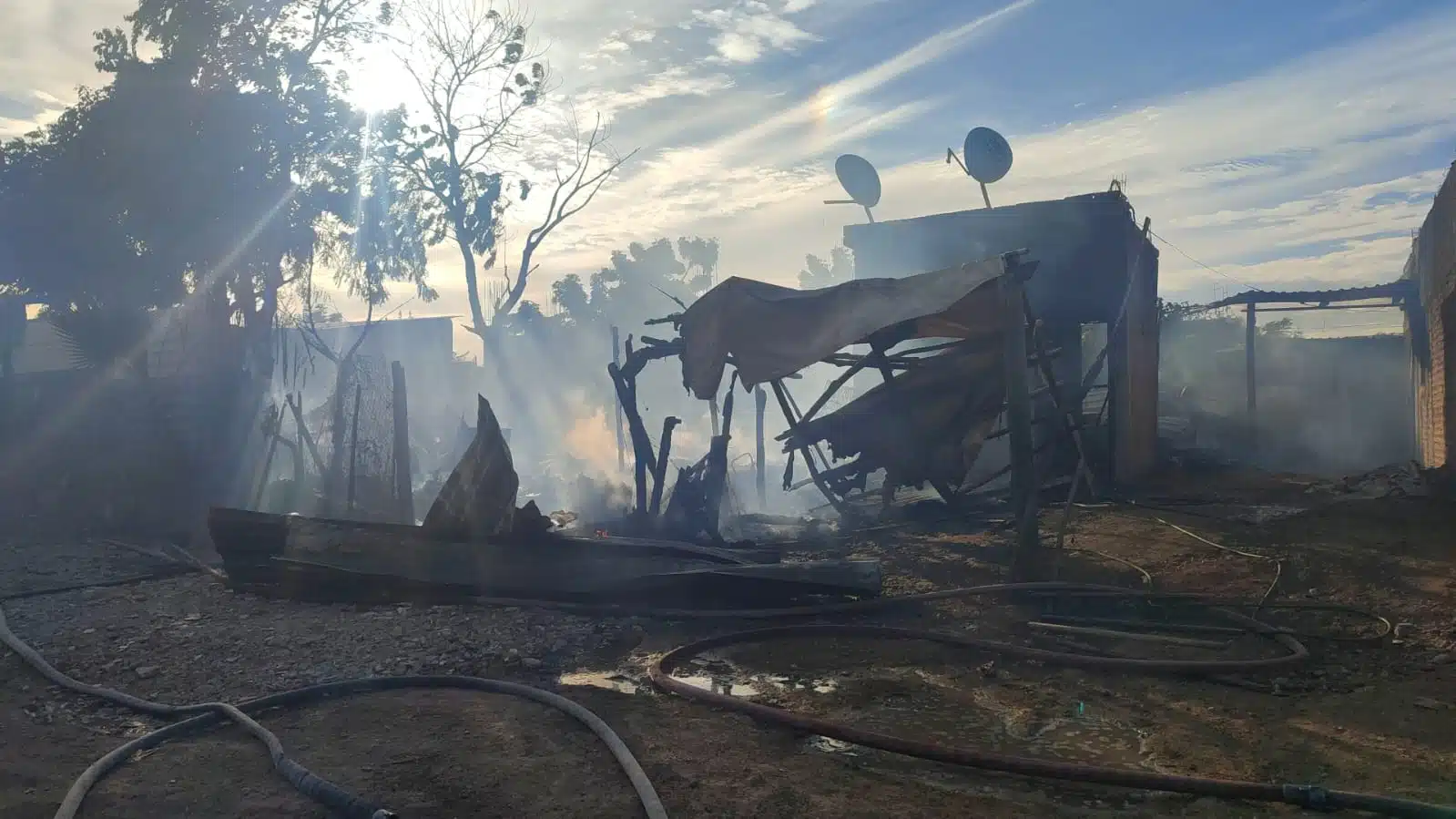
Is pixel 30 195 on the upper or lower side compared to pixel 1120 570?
upper

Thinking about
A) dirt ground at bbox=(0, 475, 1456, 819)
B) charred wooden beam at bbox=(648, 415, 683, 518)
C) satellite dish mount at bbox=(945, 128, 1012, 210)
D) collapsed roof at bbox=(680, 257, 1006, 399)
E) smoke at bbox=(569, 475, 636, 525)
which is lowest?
dirt ground at bbox=(0, 475, 1456, 819)

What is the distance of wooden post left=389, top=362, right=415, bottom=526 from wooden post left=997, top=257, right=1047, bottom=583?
7764 millimetres

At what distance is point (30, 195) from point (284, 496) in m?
10.9

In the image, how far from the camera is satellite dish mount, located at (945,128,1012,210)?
16406 millimetres

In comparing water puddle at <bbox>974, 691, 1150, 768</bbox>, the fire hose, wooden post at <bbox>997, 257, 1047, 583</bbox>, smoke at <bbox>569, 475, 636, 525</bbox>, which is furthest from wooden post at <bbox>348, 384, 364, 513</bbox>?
water puddle at <bbox>974, 691, 1150, 768</bbox>

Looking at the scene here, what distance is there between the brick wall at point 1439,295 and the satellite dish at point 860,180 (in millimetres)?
9138

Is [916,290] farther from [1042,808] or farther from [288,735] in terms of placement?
[288,735]

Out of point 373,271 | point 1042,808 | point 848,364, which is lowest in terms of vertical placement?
point 1042,808

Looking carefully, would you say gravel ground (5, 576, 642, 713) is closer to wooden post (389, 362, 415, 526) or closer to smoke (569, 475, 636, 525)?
wooden post (389, 362, 415, 526)

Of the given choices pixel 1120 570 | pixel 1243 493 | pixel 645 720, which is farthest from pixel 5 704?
pixel 1243 493

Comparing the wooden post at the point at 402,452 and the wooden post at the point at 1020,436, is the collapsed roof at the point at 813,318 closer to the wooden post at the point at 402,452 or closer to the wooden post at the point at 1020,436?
the wooden post at the point at 1020,436

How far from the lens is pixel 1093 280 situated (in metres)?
15.3

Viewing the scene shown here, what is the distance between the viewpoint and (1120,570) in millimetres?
8078

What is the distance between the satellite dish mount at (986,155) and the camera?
53.8 ft
